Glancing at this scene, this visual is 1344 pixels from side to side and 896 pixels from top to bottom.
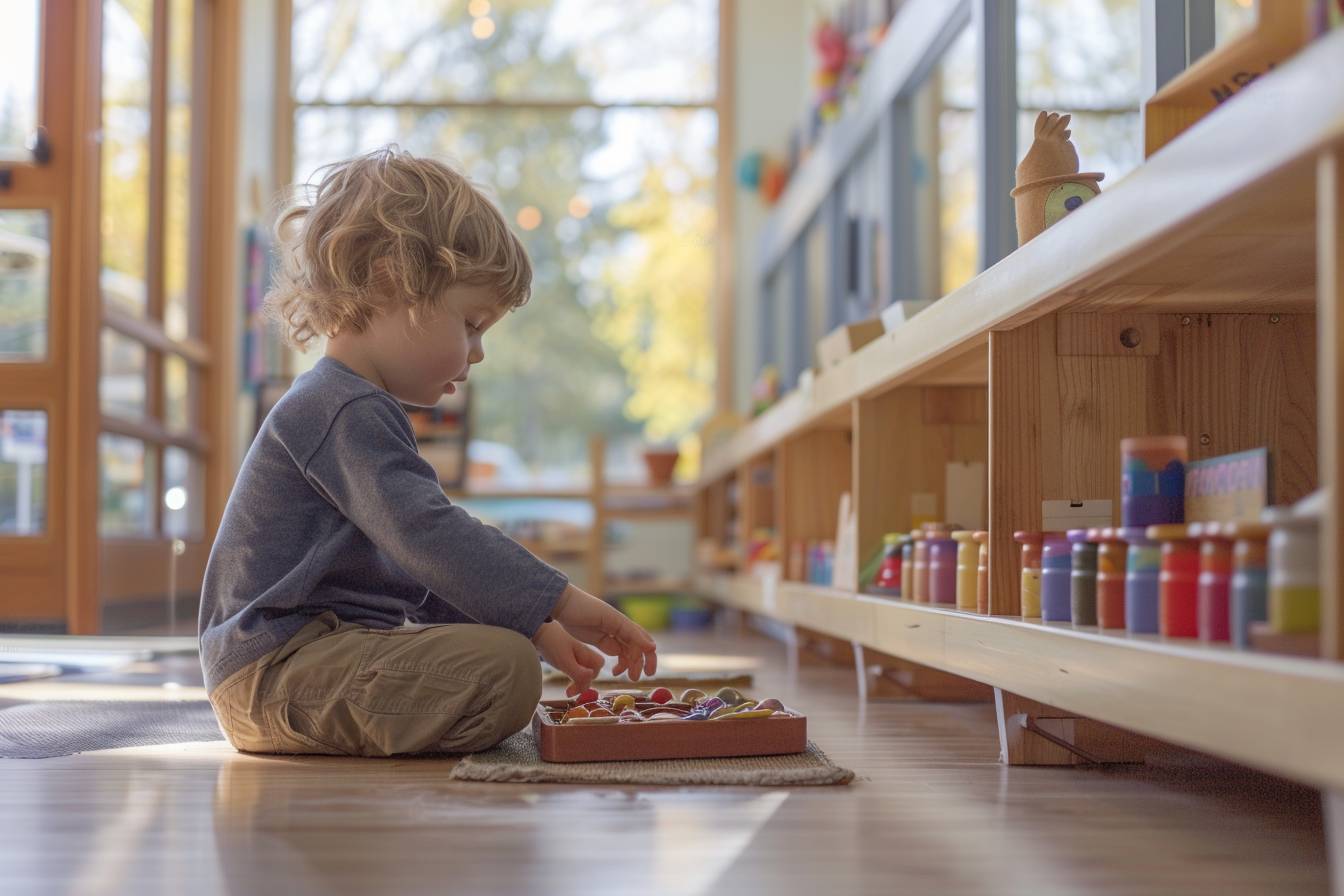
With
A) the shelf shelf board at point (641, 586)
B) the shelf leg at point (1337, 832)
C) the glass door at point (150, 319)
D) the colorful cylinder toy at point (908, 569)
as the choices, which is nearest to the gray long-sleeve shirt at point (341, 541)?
the colorful cylinder toy at point (908, 569)

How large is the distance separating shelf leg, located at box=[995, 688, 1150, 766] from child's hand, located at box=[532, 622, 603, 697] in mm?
452

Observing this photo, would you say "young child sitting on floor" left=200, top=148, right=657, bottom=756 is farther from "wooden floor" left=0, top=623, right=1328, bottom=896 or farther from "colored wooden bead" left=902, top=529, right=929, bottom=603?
"colored wooden bead" left=902, top=529, right=929, bottom=603

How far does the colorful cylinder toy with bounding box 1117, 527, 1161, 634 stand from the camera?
4.05 ft

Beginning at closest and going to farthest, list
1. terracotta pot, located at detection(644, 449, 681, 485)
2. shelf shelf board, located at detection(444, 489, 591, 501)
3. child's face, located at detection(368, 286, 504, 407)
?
child's face, located at detection(368, 286, 504, 407), terracotta pot, located at detection(644, 449, 681, 485), shelf shelf board, located at detection(444, 489, 591, 501)

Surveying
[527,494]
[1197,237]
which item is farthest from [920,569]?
[527,494]

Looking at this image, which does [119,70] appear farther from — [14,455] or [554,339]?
[554,339]

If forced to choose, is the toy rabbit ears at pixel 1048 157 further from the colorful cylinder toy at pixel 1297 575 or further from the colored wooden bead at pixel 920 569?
the colorful cylinder toy at pixel 1297 575

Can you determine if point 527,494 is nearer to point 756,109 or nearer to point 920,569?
point 756,109

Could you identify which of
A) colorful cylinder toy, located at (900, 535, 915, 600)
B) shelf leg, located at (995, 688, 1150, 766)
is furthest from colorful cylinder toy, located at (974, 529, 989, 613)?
colorful cylinder toy, located at (900, 535, 915, 600)

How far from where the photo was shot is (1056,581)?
1448 millimetres

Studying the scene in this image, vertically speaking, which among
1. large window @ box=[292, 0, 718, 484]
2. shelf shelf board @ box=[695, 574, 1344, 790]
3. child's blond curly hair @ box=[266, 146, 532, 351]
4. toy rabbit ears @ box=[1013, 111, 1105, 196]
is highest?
large window @ box=[292, 0, 718, 484]

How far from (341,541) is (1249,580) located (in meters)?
1.05

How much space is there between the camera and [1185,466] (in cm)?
139

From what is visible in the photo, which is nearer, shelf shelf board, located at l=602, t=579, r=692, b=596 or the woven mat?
the woven mat
